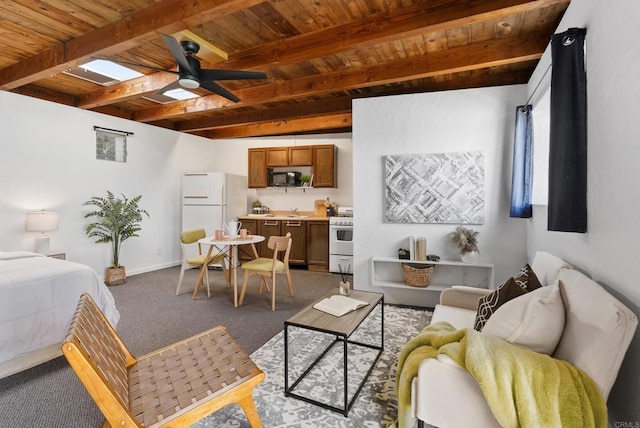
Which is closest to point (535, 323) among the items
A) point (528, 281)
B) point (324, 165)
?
point (528, 281)

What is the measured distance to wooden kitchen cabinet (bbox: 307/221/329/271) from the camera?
5.46 metres

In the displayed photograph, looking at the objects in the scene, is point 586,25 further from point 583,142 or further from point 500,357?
point 500,357

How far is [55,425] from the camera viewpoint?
1692 millimetres

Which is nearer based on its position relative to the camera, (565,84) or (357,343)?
Result: (565,84)

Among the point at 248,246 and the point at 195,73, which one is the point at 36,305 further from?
the point at 248,246

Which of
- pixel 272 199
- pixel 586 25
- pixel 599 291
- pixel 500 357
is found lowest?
pixel 500 357

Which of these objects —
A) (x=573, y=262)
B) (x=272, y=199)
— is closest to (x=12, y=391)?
(x=573, y=262)

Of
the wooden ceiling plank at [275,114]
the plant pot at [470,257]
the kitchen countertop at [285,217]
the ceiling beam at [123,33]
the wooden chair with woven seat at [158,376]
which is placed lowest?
the wooden chair with woven seat at [158,376]

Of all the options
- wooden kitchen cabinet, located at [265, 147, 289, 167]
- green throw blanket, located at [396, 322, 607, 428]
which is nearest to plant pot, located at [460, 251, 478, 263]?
green throw blanket, located at [396, 322, 607, 428]

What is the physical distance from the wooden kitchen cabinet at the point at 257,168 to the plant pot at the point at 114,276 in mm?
2698

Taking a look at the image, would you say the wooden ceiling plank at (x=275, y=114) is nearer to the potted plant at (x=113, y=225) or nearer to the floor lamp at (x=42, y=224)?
the potted plant at (x=113, y=225)

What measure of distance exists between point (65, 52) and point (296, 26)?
218 centimetres

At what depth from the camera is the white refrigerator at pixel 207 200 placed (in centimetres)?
558

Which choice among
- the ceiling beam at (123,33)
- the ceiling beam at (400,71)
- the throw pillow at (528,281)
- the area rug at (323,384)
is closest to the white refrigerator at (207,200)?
the ceiling beam at (400,71)
